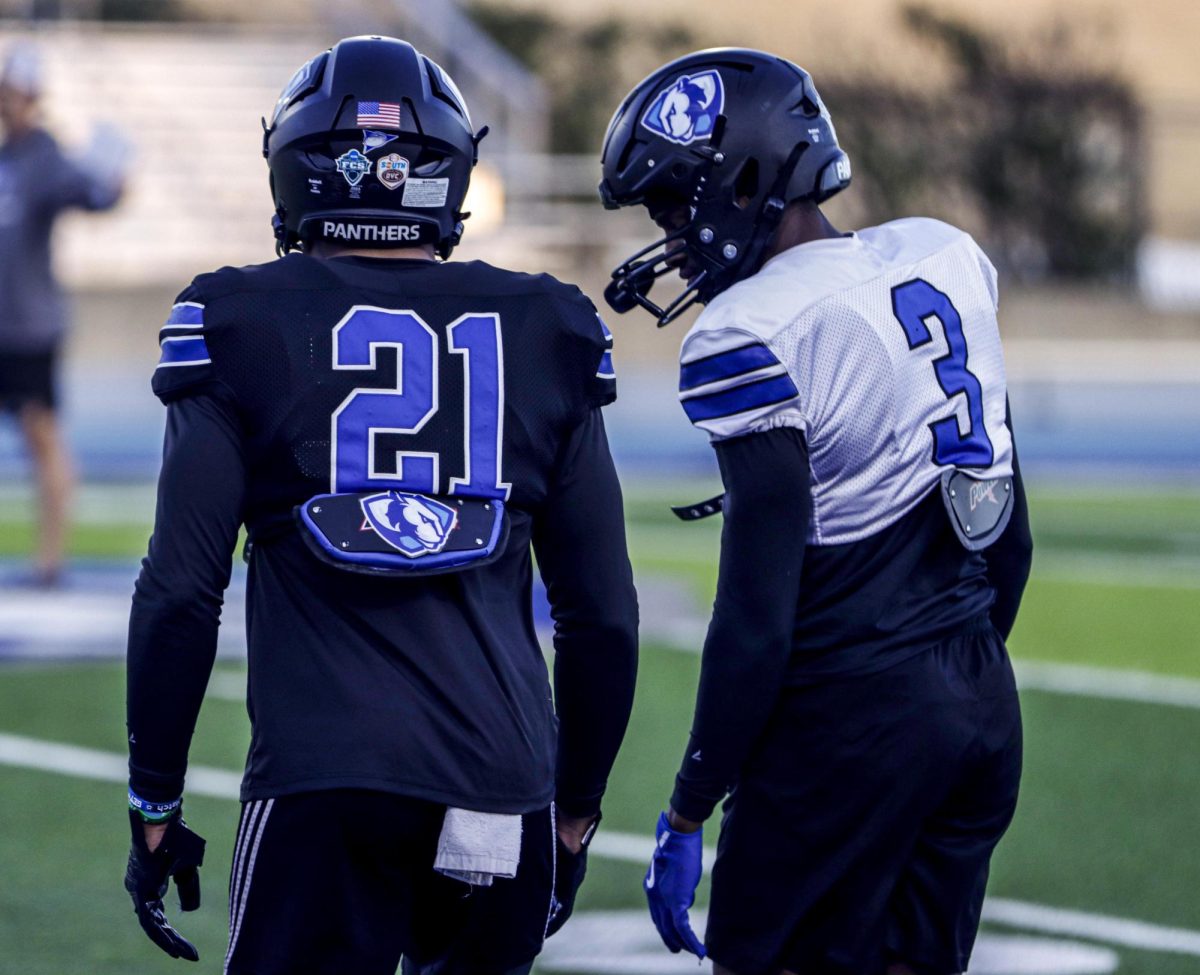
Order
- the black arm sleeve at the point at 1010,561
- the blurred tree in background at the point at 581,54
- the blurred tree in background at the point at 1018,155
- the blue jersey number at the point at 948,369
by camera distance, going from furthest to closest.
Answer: the blurred tree in background at the point at 581,54, the blurred tree in background at the point at 1018,155, the black arm sleeve at the point at 1010,561, the blue jersey number at the point at 948,369

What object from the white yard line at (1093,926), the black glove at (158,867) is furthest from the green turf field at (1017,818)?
the black glove at (158,867)

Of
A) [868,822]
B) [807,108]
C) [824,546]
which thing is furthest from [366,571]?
[807,108]

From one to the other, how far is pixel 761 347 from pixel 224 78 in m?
22.8

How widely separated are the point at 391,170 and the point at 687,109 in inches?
19.6

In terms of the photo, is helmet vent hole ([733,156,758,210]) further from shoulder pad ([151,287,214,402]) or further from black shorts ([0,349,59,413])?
black shorts ([0,349,59,413])

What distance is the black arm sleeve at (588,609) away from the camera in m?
2.71

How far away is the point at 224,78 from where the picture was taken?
80.3 ft

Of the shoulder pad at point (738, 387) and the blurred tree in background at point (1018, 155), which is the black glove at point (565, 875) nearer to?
the shoulder pad at point (738, 387)

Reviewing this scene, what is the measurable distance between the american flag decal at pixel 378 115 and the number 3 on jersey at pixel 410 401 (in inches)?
11.6

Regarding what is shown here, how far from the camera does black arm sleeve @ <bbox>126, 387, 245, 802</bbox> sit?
99.2 inches

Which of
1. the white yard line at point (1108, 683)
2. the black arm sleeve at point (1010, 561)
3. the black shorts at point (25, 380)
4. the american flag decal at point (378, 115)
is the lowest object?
the white yard line at point (1108, 683)

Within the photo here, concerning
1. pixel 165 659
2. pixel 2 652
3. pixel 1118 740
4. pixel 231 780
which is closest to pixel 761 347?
pixel 165 659

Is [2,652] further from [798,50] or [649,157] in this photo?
[798,50]

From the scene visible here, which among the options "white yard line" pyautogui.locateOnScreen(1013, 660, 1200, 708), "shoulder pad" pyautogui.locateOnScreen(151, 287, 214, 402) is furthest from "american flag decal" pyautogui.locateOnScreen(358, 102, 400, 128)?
"white yard line" pyautogui.locateOnScreen(1013, 660, 1200, 708)
